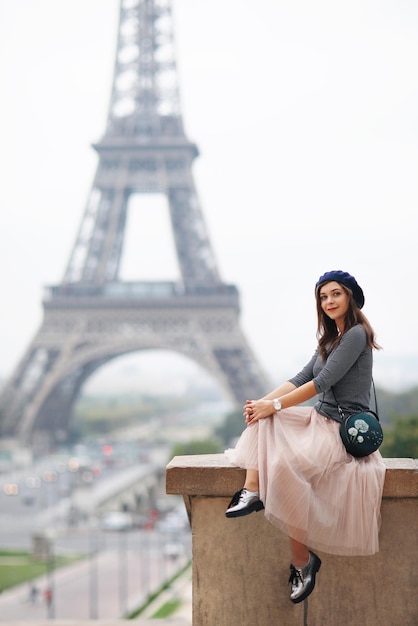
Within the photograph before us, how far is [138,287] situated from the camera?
42.9m

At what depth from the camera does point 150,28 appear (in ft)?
139

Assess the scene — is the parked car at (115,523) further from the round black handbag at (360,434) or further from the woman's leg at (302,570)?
the round black handbag at (360,434)

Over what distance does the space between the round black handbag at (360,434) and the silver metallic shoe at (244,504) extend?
0.50 metres

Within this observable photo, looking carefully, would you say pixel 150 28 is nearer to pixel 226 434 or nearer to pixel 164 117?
pixel 164 117

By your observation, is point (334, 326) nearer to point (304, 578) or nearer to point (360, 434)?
point (360, 434)

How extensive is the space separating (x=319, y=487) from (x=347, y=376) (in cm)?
55

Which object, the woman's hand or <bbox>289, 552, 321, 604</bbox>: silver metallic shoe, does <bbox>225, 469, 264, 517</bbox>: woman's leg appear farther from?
<bbox>289, 552, 321, 604</bbox>: silver metallic shoe

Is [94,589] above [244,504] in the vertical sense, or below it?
below

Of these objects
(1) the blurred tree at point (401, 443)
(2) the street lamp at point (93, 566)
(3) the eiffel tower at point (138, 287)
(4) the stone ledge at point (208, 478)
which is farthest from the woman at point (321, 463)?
(3) the eiffel tower at point (138, 287)

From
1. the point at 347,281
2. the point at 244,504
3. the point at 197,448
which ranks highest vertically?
the point at 197,448

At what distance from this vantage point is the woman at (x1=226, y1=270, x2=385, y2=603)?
3.82m

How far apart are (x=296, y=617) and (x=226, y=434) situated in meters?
55.7

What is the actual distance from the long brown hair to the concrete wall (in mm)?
661

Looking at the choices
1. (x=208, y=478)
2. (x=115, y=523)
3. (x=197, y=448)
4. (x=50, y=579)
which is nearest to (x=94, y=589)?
(x=50, y=579)
